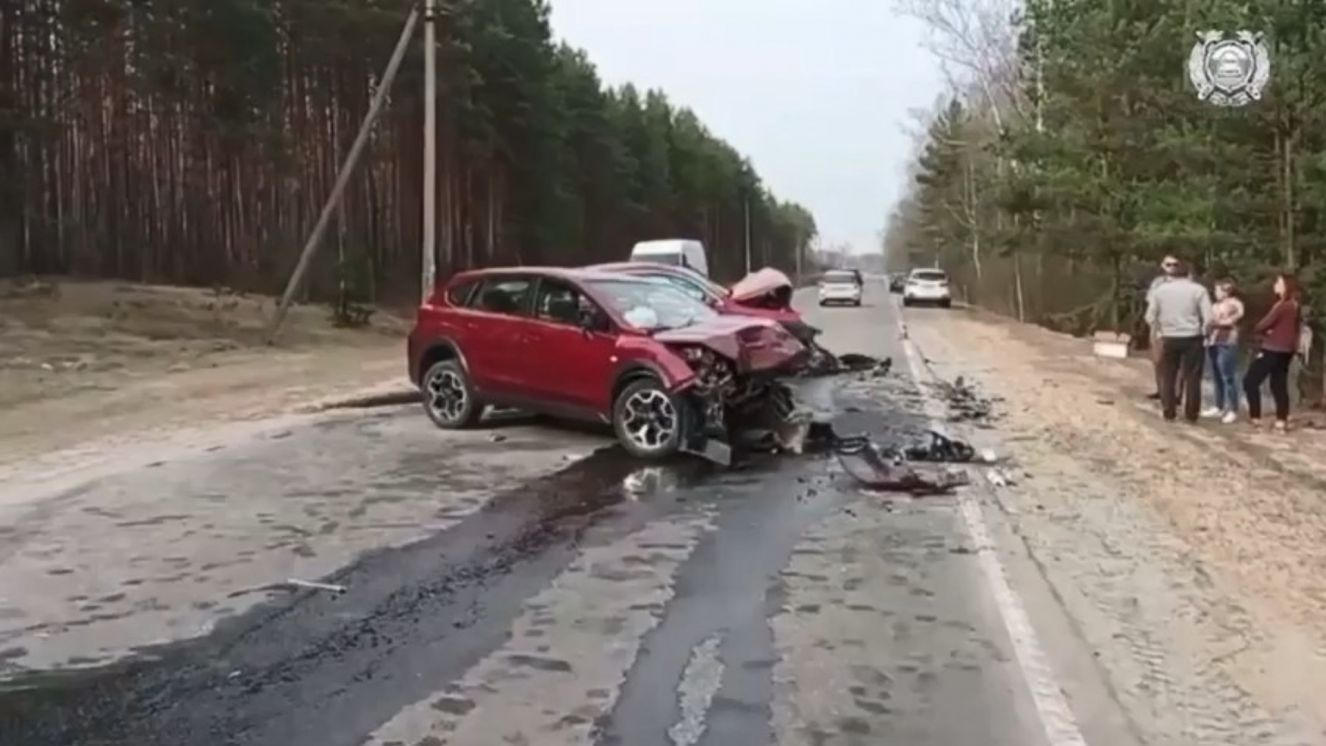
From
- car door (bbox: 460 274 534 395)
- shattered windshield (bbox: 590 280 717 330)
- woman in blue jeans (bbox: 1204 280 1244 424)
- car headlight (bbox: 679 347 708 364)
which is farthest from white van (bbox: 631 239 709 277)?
car headlight (bbox: 679 347 708 364)

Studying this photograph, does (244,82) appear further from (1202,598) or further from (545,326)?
(1202,598)

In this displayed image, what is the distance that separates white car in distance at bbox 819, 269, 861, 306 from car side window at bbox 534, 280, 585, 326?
129 ft

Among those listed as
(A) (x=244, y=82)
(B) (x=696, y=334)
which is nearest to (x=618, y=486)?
(B) (x=696, y=334)

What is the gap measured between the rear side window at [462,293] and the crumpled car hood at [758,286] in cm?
597

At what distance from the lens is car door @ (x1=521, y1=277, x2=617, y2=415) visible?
13305mm

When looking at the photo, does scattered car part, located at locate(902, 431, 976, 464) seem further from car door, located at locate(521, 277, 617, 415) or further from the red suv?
car door, located at locate(521, 277, 617, 415)

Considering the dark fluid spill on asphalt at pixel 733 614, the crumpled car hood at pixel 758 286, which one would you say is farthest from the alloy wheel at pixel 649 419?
the crumpled car hood at pixel 758 286

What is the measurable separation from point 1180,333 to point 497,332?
7.15 metres

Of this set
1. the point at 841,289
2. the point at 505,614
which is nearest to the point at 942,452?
the point at 505,614

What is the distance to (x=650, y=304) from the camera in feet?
46.0

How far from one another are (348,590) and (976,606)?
10.6 ft

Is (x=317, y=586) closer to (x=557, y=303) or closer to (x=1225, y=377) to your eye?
(x=557, y=303)

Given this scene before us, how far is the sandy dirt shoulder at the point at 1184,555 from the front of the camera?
5.80m

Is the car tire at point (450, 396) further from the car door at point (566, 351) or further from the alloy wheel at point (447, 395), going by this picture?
the car door at point (566, 351)
